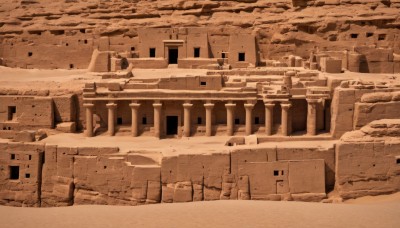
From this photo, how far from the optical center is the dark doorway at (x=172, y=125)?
34.2m

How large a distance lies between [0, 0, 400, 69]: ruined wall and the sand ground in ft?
49.5

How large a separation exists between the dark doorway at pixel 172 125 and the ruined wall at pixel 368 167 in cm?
781

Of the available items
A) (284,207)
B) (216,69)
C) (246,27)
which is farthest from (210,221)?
(246,27)

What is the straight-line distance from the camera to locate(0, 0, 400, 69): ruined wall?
4247cm

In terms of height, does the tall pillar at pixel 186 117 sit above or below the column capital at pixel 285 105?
below

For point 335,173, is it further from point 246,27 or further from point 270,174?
point 246,27

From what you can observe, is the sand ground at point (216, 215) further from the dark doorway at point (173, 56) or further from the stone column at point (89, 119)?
the dark doorway at point (173, 56)

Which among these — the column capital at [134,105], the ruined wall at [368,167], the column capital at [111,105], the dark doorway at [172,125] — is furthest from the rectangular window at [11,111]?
the ruined wall at [368,167]

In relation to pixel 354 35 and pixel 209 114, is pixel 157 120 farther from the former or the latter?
pixel 354 35

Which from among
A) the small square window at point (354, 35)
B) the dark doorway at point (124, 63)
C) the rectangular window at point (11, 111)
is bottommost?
the rectangular window at point (11, 111)

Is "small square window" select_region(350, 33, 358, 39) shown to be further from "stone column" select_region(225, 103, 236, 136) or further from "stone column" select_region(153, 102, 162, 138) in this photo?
"stone column" select_region(153, 102, 162, 138)

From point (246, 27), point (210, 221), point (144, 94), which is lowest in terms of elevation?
point (210, 221)

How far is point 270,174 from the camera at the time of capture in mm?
29422

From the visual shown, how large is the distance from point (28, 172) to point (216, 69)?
38.0 ft
